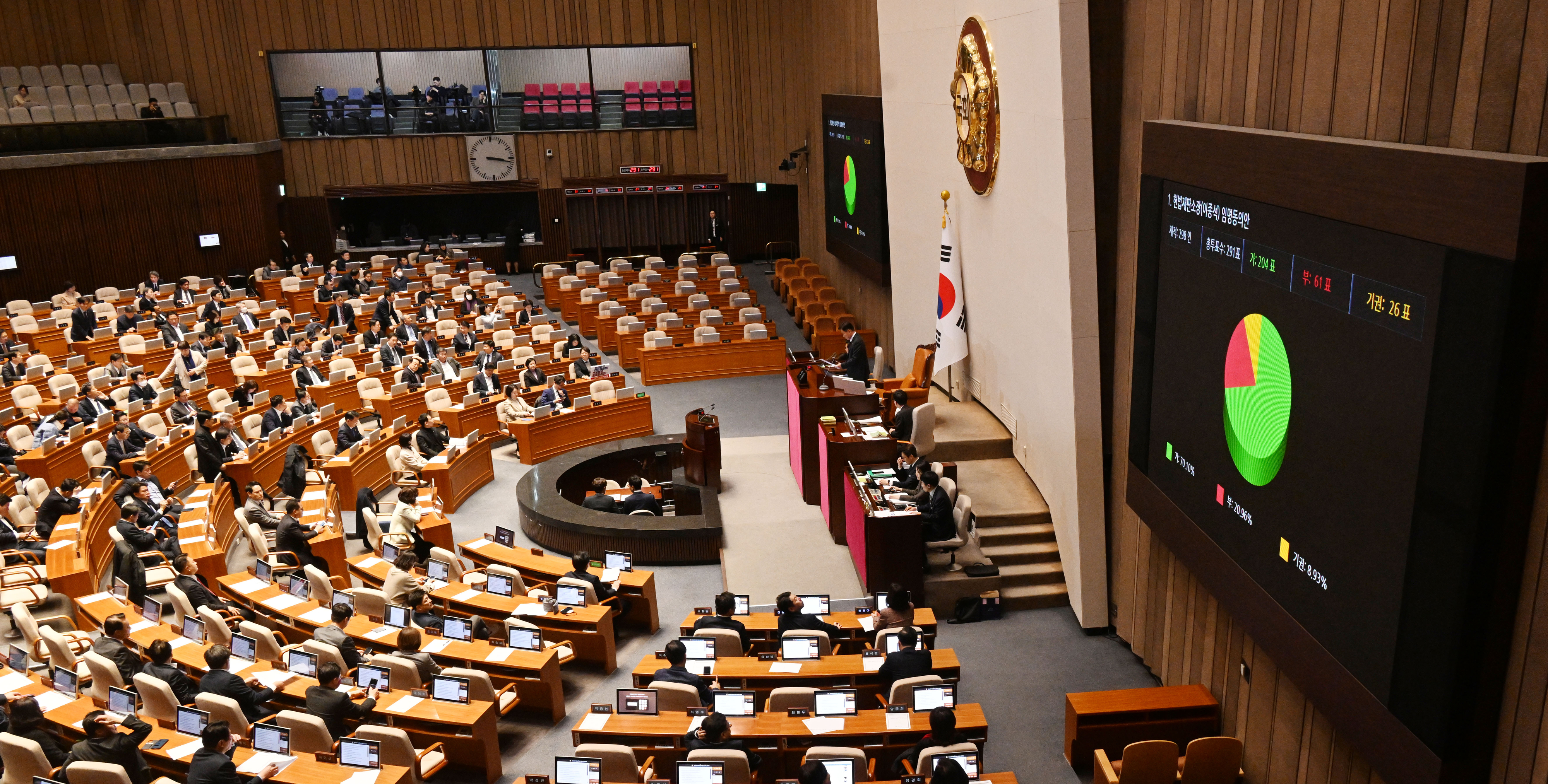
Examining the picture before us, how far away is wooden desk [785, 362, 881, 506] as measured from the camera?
40.7 feet

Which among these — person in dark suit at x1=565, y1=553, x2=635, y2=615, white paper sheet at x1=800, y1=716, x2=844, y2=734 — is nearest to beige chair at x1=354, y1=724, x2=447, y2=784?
white paper sheet at x1=800, y1=716, x2=844, y2=734

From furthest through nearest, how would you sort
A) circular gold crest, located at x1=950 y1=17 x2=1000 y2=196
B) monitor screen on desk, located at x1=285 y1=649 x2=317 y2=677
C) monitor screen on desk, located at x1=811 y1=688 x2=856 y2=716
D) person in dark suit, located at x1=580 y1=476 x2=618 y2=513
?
1. person in dark suit, located at x1=580 y1=476 x2=618 y2=513
2. circular gold crest, located at x1=950 y1=17 x2=1000 y2=196
3. monitor screen on desk, located at x1=285 y1=649 x2=317 y2=677
4. monitor screen on desk, located at x1=811 y1=688 x2=856 y2=716

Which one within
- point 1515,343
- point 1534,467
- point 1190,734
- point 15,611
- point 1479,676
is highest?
point 1515,343

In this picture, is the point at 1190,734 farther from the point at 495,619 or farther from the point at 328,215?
the point at 328,215

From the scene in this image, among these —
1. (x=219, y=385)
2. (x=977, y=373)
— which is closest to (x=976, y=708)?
(x=977, y=373)

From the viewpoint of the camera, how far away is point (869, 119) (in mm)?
16656

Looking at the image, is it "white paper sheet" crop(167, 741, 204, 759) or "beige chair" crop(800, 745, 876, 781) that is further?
"white paper sheet" crop(167, 741, 204, 759)

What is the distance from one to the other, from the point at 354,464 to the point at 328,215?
48.3 feet

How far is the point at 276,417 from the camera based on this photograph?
14039 mm

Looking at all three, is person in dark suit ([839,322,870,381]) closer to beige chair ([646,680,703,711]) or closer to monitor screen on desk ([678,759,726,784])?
beige chair ([646,680,703,711])

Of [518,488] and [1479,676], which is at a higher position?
[1479,676]

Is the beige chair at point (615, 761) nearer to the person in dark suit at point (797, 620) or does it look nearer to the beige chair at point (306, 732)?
the beige chair at point (306, 732)

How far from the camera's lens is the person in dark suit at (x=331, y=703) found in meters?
7.57

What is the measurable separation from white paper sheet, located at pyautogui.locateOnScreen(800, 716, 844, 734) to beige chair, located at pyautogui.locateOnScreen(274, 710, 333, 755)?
3.07 metres
